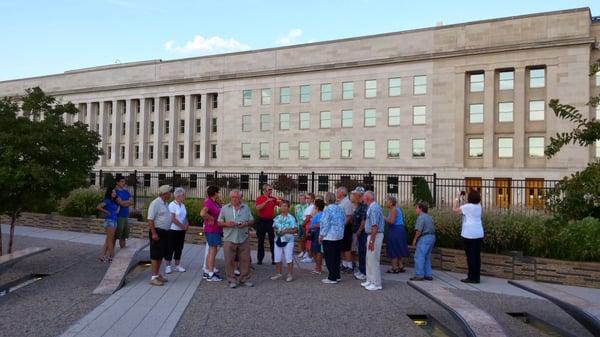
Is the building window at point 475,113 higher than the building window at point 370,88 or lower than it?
lower

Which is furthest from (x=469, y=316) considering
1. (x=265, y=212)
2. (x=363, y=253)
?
(x=265, y=212)

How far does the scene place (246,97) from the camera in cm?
5872

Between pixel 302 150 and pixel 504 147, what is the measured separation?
66.8 feet

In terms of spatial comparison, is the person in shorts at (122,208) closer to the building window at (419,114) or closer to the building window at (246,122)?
the building window at (419,114)

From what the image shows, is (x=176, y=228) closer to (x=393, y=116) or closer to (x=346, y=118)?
(x=393, y=116)

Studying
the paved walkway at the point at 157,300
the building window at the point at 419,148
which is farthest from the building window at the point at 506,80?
the paved walkway at the point at 157,300

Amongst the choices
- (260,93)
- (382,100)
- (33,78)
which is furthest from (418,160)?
(33,78)

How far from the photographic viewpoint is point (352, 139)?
172 ft

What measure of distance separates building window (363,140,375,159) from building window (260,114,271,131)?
11.7 meters

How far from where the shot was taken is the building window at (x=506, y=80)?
46.7 metres

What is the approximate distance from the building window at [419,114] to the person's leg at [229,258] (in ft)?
138

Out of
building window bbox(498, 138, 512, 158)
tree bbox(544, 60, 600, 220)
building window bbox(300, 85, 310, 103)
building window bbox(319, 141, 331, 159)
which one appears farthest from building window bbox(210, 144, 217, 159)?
tree bbox(544, 60, 600, 220)

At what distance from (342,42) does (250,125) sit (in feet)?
46.0

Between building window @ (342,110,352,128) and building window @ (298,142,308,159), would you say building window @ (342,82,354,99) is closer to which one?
building window @ (342,110,352,128)
